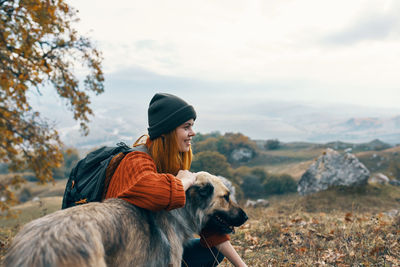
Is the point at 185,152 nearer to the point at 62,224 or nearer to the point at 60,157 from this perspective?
the point at 62,224

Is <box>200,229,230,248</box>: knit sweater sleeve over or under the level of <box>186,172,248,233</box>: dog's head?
under

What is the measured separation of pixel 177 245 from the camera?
3129mm

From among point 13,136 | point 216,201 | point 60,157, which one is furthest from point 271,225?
point 13,136

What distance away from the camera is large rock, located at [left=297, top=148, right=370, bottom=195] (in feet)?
55.2

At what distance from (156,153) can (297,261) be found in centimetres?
313

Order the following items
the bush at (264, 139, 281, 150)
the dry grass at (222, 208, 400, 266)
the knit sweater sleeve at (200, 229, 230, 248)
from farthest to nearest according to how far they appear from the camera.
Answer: the bush at (264, 139, 281, 150) → the dry grass at (222, 208, 400, 266) → the knit sweater sleeve at (200, 229, 230, 248)

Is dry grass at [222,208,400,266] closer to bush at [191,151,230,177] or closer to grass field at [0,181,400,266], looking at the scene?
grass field at [0,181,400,266]

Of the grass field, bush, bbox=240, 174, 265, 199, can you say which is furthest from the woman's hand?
bush, bbox=240, 174, 265, 199

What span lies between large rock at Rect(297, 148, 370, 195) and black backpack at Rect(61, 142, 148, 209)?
647 inches

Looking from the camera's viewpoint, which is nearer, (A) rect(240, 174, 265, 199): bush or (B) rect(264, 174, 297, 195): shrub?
(A) rect(240, 174, 265, 199): bush

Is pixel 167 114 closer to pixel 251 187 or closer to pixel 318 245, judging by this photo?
pixel 318 245

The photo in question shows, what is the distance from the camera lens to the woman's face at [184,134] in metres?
3.49

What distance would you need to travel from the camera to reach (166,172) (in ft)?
11.7

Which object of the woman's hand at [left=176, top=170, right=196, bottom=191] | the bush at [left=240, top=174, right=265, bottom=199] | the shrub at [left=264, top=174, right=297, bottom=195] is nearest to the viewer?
the woman's hand at [left=176, top=170, right=196, bottom=191]
